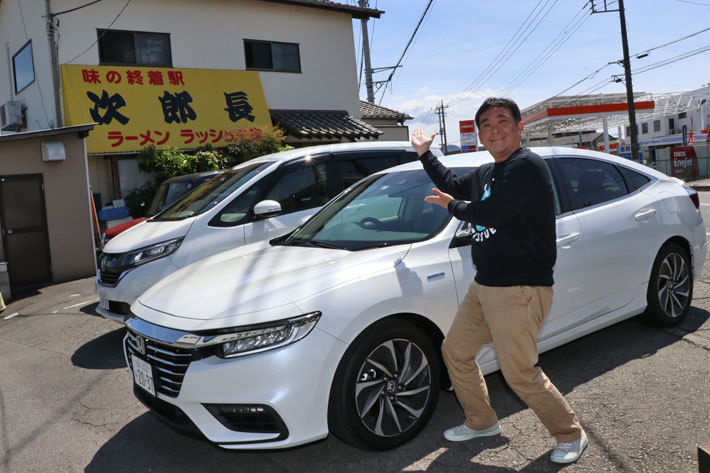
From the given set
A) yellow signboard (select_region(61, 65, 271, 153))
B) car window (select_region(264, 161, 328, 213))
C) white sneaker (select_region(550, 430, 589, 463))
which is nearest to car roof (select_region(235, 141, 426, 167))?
car window (select_region(264, 161, 328, 213))

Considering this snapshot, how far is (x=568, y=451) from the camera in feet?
8.96

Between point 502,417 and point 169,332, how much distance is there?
1.98 metres

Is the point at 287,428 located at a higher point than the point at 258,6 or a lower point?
lower

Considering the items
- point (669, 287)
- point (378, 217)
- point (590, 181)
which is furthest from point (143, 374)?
point (669, 287)

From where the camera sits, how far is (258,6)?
52.2ft

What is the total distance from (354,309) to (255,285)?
58 centimetres

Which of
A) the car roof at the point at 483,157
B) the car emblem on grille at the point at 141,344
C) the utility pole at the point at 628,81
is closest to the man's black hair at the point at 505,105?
the car roof at the point at 483,157

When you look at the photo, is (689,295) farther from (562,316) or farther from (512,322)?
(512,322)

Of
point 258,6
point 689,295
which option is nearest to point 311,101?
point 258,6

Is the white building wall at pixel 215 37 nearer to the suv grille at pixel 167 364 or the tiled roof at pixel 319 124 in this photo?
the tiled roof at pixel 319 124

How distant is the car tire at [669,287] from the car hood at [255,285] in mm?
2366

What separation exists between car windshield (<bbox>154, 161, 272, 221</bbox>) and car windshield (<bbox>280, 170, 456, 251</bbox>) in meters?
2.02

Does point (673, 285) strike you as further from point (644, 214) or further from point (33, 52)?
point (33, 52)

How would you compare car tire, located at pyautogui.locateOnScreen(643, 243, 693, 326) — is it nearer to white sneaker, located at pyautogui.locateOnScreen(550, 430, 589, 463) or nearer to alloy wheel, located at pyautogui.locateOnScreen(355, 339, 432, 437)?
white sneaker, located at pyautogui.locateOnScreen(550, 430, 589, 463)
